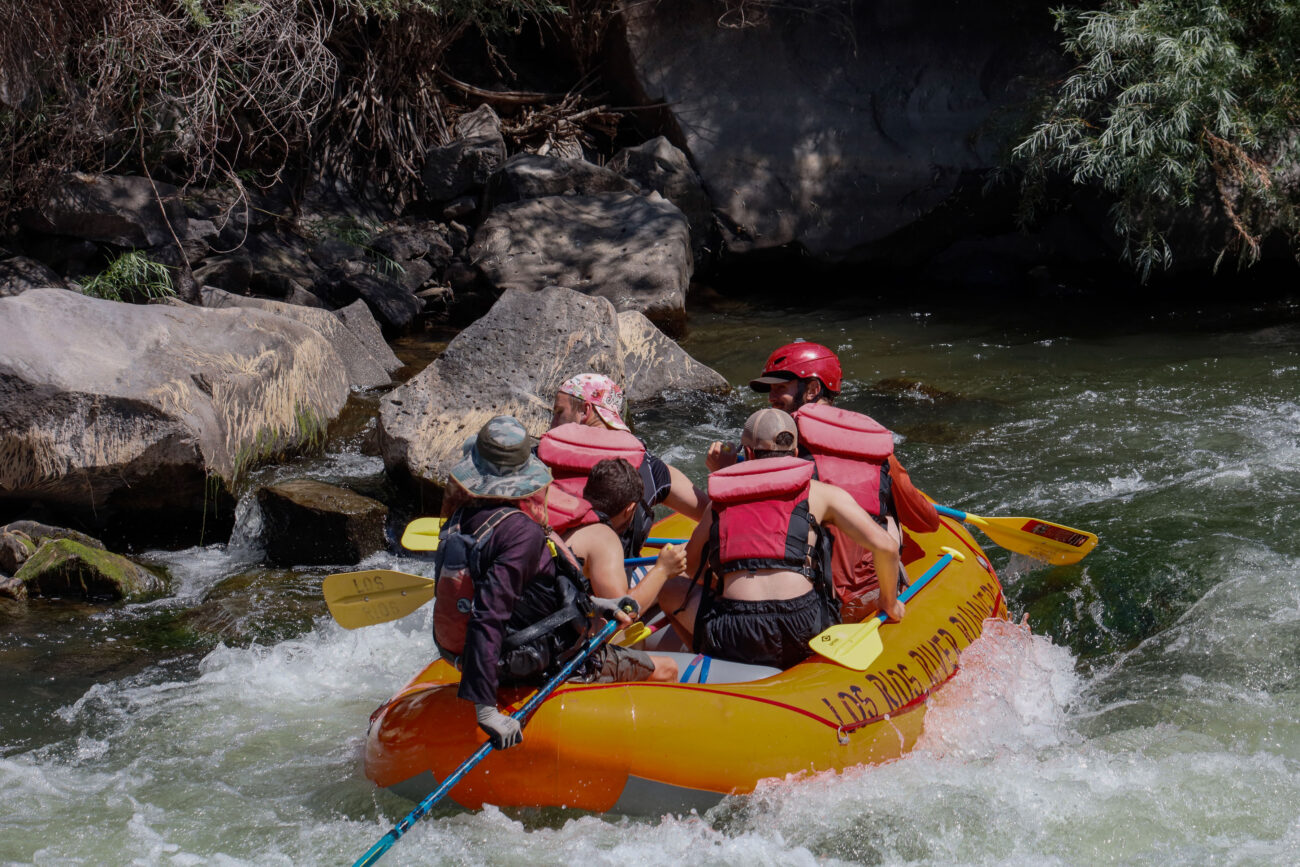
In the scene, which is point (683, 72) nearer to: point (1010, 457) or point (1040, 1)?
point (1040, 1)

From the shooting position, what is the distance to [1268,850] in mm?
3141

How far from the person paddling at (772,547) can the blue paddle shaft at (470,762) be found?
429 millimetres

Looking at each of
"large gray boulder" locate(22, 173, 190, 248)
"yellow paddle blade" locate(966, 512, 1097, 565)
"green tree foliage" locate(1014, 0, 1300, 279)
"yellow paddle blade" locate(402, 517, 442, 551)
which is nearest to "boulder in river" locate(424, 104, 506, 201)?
"large gray boulder" locate(22, 173, 190, 248)

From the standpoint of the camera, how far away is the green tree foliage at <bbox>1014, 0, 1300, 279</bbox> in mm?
7695

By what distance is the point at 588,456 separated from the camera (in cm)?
381

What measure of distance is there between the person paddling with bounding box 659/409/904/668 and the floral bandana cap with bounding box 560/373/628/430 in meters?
0.79

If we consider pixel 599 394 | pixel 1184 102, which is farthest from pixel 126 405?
pixel 1184 102

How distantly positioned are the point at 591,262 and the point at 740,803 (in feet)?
21.4

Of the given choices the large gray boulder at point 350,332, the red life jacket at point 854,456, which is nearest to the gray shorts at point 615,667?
the red life jacket at point 854,456

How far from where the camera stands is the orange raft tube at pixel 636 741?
10.3 ft

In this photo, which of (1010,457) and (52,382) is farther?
(1010,457)

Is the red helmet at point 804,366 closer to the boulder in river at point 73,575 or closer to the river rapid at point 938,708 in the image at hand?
the river rapid at point 938,708

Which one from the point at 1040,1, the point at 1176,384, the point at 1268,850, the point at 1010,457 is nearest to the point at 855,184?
the point at 1040,1

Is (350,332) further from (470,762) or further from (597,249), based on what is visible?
(470,762)
